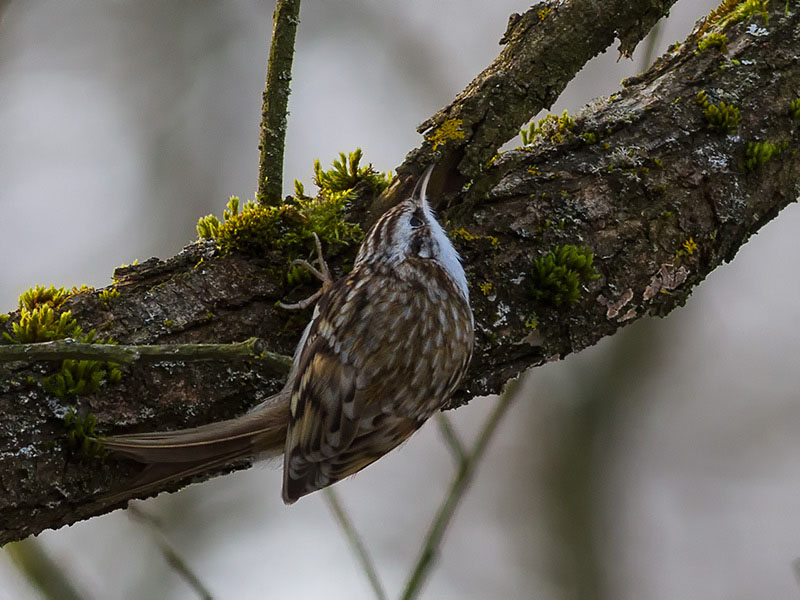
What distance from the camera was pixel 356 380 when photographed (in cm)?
225

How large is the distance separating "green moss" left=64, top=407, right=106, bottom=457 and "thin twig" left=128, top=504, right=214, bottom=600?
2.25ft

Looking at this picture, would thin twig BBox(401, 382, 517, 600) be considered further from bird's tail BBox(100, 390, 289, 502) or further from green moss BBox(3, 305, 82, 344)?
green moss BBox(3, 305, 82, 344)

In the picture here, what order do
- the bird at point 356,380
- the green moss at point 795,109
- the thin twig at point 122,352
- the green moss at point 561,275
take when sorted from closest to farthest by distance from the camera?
the thin twig at point 122,352
the bird at point 356,380
the green moss at point 561,275
the green moss at point 795,109

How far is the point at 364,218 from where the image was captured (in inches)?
98.2

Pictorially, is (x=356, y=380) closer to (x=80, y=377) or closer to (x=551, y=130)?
(x=80, y=377)

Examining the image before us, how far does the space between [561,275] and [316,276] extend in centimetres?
65

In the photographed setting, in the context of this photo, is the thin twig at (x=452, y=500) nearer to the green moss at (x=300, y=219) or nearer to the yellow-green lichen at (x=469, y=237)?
the yellow-green lichen at (x=469, y=237)

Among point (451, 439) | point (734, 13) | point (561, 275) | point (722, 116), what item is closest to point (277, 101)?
point (561, 275)

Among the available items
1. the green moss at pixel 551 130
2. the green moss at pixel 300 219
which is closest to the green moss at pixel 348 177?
the green moss at pixel 300 219

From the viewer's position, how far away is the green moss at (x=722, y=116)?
102 inches

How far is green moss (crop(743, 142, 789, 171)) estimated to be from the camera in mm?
2582

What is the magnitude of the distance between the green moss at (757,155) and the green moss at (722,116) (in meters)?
0.08

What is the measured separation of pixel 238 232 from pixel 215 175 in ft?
14.5

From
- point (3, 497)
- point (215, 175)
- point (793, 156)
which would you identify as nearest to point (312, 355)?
point (3, 497)
